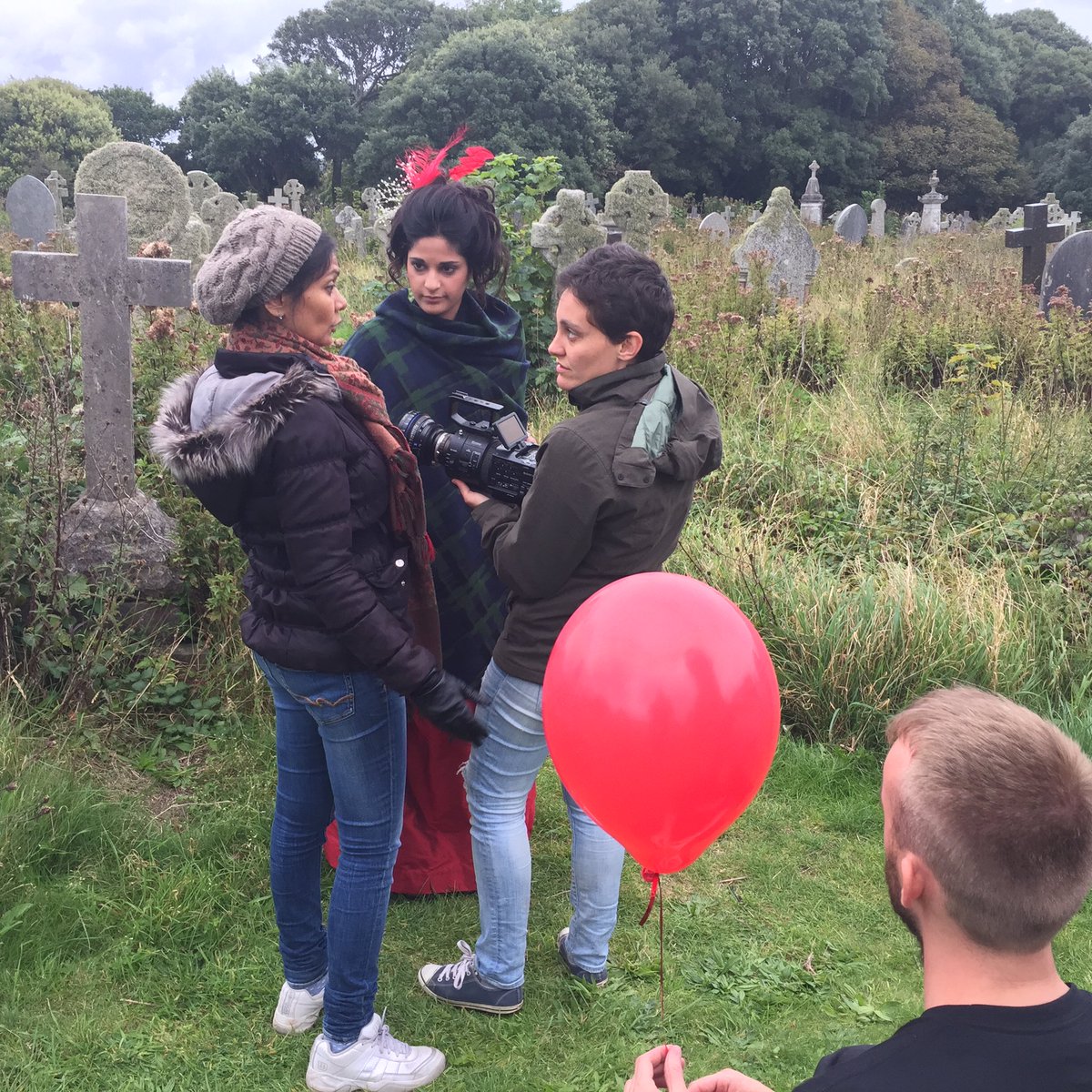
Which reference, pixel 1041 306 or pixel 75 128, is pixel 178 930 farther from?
pixel 75 128

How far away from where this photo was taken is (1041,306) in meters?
8.51

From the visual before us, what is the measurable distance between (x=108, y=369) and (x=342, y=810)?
216 cm

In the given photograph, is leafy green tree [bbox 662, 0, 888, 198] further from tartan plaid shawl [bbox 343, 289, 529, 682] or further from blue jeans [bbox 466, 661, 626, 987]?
blue jeans [bbox 466, 661, 626, 987]

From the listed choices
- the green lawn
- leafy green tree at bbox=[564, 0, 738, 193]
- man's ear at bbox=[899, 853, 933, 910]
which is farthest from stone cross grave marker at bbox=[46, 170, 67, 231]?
leafy green tree at bbox=[564, 0, 738, 193]

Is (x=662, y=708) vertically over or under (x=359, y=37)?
under

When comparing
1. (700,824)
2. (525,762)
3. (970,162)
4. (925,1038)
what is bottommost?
(970,162)

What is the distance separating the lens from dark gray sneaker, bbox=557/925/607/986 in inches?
108

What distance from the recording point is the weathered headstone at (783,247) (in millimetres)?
9961

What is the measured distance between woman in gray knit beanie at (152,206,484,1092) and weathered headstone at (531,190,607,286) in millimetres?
4659

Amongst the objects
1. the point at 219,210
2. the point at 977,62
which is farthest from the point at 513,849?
the point at 977,62

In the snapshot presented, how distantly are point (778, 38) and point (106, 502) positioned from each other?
3625 cm

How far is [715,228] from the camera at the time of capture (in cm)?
1645

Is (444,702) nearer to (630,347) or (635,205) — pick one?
(630,347)

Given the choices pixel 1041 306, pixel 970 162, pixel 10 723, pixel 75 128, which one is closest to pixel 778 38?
pixel 970 162
